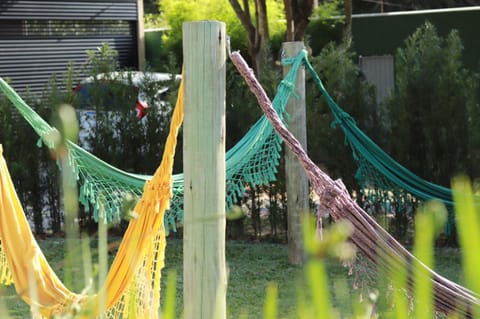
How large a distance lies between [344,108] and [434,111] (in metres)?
0.63

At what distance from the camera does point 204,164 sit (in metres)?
2.44

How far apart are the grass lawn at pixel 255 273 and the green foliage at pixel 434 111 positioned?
2.05 ft

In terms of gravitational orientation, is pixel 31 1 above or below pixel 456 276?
above

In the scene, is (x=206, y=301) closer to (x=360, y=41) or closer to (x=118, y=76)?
(x=118, y=76)

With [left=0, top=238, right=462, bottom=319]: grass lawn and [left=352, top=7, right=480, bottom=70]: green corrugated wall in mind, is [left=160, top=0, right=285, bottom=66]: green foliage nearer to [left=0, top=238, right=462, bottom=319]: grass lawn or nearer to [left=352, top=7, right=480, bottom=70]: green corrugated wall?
[left=352, top=7, right=480, bottom=70]: green corrugated wall

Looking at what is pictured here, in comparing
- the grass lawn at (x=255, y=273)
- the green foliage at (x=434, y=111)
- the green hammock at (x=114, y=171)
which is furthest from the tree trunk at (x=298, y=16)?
the green hammock at (x=114, y=171)

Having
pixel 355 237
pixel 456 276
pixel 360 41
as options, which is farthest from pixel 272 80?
pixel 360 41

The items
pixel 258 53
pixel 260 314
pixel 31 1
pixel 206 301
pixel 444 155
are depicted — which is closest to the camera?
pixel 206 301

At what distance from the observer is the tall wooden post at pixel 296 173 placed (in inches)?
213

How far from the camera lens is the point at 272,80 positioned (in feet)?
21.4

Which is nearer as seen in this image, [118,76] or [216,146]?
[216,146]

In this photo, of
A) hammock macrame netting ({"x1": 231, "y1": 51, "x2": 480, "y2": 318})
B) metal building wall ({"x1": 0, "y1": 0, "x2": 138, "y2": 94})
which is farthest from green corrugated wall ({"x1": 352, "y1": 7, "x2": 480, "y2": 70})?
hammock macrame netting ({"x1": 231, "y1": 51, "x2": 480, "y2": 318})

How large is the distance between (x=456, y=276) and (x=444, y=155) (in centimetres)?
117

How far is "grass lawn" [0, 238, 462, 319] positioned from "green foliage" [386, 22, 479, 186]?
24.6 inches
